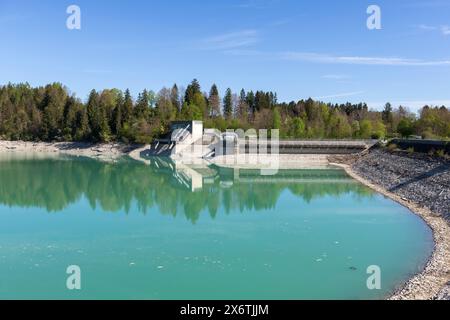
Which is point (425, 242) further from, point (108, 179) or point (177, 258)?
point (108, 179)

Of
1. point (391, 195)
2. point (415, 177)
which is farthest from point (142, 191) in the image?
point (415, 177)

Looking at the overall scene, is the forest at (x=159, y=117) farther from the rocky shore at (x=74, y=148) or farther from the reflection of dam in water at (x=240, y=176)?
the reflection of dam in water at (x=240, y=176)

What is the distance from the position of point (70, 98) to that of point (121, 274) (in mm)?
64430

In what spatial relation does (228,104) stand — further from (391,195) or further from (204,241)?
(204,241)

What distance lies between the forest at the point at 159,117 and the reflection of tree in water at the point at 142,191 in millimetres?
22107

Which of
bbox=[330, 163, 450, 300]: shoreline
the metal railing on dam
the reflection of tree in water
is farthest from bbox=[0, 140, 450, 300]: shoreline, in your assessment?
the reflection of tree in water

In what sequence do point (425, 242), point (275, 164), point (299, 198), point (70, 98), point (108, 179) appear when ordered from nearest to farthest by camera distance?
point (425, 242)
point (299, 198)
point (108, 179)
point (275, 164)
point (70, 98)

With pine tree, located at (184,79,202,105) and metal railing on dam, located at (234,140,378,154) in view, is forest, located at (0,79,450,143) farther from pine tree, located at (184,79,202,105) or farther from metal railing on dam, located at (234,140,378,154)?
metal railing on dam, located at (234,140,378,154)

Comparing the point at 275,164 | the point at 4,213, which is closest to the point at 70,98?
the point at 275,164

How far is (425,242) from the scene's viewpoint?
15.1 m

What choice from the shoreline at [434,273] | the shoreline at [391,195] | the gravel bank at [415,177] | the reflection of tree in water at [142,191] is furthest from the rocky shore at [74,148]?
the shoreline at [434,273]

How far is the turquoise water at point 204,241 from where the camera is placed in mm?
10773

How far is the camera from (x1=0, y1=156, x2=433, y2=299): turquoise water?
10773 mm

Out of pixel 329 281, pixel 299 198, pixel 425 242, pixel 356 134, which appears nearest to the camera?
pixel 329 281
